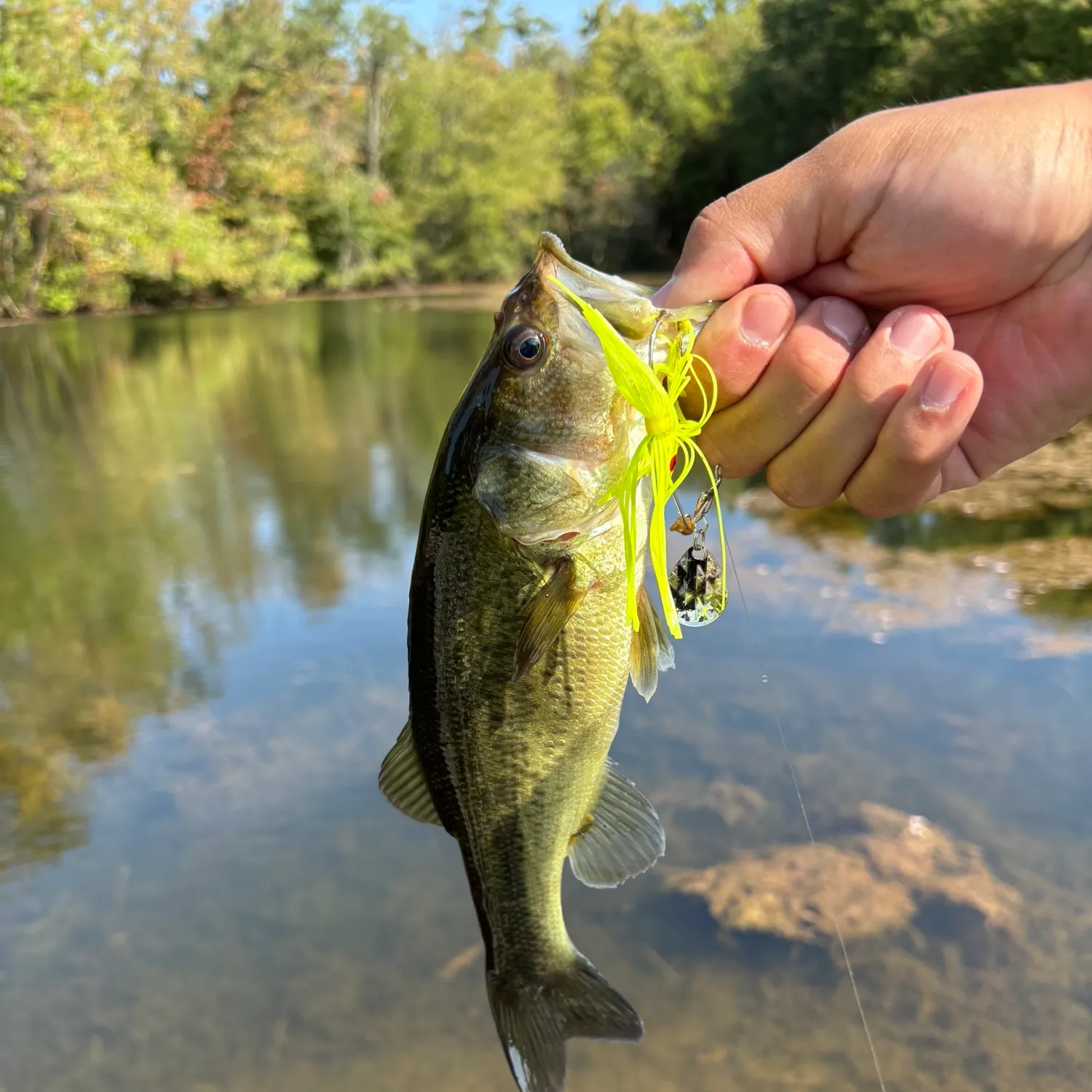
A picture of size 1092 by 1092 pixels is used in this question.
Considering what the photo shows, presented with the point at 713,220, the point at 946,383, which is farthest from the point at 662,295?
the point at 946,383

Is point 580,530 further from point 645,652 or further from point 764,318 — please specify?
point 764,318

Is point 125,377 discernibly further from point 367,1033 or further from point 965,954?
point 965,954

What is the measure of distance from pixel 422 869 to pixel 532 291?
3.59 meters

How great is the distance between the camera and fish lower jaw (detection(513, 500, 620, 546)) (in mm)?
2004

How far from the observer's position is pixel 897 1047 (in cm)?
376

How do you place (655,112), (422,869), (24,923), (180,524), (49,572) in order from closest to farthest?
(24,923), (422,869), (49,572), (180,524), (655,112)

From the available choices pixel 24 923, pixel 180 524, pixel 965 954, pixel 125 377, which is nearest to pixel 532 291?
pixel 965 954

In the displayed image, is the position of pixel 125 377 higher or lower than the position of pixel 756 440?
lower

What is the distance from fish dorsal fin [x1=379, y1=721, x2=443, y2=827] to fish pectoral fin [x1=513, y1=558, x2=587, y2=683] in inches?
18.8

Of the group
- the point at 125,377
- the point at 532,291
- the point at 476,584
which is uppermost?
the point at 532,291

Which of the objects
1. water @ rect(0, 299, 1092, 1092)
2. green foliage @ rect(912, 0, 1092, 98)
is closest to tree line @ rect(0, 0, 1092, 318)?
green foliage @ rect(912, 0, 1092, 98)

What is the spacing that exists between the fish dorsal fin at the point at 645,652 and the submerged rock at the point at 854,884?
261cm

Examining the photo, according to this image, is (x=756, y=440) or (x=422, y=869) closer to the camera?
(x=756, y=440)

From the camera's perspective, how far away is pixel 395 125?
141 ft
